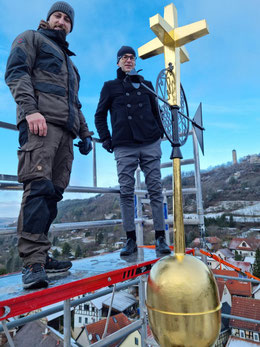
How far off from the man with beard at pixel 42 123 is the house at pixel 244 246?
33.6 metres

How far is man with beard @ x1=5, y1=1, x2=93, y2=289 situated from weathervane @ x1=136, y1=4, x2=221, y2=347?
2.39ft

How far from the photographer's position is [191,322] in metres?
0.46

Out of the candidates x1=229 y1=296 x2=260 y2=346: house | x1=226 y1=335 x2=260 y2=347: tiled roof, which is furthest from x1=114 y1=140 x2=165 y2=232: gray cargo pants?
x1=229 y1=296 x2=260 y2=346: house

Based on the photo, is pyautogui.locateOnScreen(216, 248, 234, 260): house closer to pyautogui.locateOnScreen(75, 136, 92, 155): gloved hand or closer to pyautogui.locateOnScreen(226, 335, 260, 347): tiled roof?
pyautogui.locateOnScreen(226, 335, 260, 347): tiled roof

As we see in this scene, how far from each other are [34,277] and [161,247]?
1065mm

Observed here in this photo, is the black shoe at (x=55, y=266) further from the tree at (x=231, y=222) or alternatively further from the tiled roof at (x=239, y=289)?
the tree at (x=231, y=222)

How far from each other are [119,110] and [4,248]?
4.57 feet

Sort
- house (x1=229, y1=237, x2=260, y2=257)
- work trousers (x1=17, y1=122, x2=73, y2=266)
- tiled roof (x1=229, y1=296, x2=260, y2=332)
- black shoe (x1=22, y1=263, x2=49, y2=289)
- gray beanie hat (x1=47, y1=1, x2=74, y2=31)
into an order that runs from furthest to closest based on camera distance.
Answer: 1. house (x1=229, y1=237, x2=260, y2=257)
2. tiled roof (x1=229, y1=296, x2=260, y2=332)
3. gray beanie hat (x1=47, y1=1, x2=74, y2=31)
4. work trousers (x1=17, y1=122, x2=73, y2=266)
5. black shoe (x1=22, y1=263, x2=49, y2=289)

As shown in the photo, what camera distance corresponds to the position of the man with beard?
1.18m

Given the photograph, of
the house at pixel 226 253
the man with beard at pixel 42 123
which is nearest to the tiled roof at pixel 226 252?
the house at pixel 226 253

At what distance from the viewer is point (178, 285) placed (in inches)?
19.0

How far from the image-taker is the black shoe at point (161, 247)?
1.84 m

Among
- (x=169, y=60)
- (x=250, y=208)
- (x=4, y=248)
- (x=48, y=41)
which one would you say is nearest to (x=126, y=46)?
(x=48, y=41)

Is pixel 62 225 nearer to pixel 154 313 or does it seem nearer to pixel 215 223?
pixel 154 313
